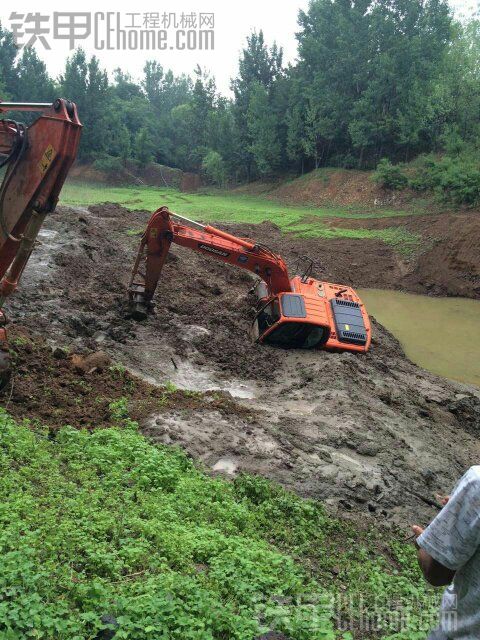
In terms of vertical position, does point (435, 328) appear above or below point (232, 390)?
below

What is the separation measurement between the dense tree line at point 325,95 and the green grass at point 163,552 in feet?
113

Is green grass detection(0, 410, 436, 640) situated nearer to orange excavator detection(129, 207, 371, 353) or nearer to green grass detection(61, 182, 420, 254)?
orange excavator detection(129, 207, 371, 353)

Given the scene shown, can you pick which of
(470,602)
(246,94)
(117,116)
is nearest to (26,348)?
(470,602)

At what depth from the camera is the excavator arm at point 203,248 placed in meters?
12.0

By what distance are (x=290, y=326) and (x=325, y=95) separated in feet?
120

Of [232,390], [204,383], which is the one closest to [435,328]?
[232,390]

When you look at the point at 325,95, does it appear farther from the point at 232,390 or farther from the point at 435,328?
the point at 232,390

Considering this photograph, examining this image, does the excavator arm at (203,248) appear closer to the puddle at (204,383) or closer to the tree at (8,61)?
the puddle at (204,383)

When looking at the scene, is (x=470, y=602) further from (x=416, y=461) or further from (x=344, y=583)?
(x=416, y=461)

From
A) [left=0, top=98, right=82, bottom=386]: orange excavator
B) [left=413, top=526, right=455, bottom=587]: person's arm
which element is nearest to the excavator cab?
[left=0, top=98, right=82, bottom=386]: orange excavator

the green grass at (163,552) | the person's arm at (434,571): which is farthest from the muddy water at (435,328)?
the person's arm at (434,571)

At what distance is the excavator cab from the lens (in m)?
12.0

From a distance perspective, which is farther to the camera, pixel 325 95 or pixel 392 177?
pixel 325 95

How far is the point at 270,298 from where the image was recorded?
504 inches
